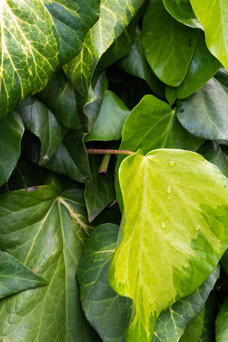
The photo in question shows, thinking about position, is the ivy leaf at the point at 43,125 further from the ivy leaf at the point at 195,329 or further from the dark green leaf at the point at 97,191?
the ivy leaf at the point at 195,329

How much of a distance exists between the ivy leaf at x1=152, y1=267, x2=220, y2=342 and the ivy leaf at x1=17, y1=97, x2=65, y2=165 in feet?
0.96

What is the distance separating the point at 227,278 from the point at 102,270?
0.27 metres

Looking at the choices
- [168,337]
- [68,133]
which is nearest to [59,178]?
[68,133]

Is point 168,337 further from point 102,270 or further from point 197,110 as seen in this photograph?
point 197,110

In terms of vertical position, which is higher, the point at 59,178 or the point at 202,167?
the point at 202,167

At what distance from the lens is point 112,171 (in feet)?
2.24

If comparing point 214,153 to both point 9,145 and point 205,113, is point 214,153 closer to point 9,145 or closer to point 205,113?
point 205,113

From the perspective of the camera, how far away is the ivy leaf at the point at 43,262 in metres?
0.57

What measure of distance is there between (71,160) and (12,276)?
196 mm

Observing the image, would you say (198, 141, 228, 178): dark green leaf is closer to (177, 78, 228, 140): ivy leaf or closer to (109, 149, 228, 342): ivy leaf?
(177, 78, 228, 140): ivy leaf

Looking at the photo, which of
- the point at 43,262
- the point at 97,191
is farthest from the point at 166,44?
the point at 43,262

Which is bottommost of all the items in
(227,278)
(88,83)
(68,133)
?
(227,278)

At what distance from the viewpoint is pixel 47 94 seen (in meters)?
0.59

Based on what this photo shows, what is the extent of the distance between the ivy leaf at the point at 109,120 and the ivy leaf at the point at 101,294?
16 cm
